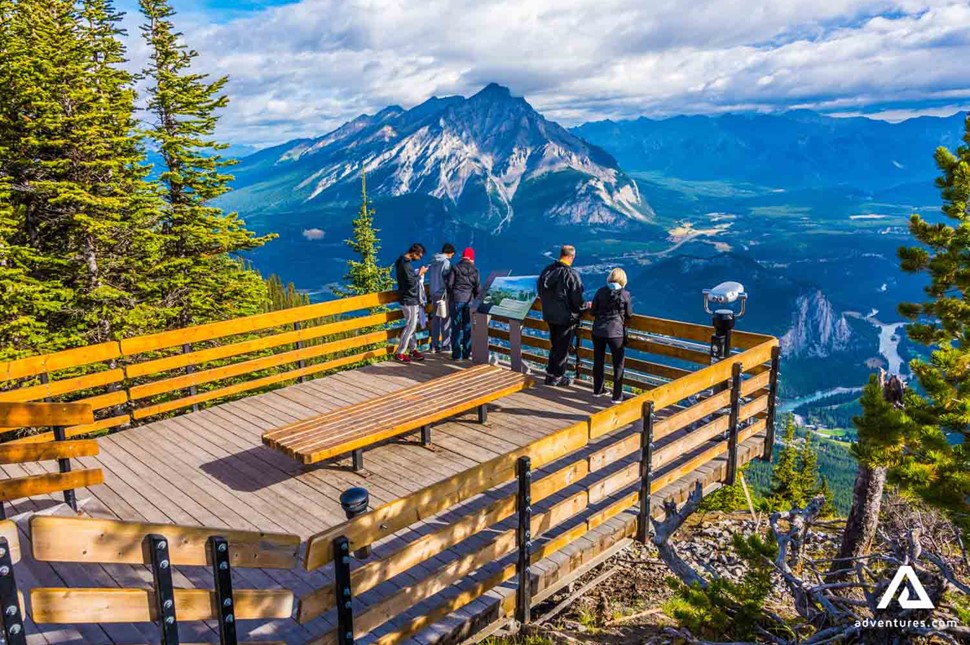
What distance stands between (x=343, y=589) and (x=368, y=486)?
9.99 feet

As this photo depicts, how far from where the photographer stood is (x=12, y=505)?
6797 mm

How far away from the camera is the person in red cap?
11320mm

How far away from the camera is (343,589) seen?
4.18 metres

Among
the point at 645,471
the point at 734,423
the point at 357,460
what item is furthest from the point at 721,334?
the point at 357,460

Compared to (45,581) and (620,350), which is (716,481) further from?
(45,581)

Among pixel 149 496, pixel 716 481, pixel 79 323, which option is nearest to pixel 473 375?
pixel 716 481

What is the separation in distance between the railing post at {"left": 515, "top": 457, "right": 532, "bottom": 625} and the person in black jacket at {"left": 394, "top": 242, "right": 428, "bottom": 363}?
6034 millimetres

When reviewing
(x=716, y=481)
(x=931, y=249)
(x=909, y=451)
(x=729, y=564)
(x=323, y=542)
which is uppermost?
(x=931, y=249)

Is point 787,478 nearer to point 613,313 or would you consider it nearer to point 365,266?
point 365,266

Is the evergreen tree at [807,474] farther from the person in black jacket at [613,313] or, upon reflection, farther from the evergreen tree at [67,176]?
the evergreen tree at [67,176]

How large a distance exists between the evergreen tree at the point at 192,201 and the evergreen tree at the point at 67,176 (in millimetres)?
2032

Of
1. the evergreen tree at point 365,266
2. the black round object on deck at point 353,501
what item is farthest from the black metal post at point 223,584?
the evergreen tree at point 365,266

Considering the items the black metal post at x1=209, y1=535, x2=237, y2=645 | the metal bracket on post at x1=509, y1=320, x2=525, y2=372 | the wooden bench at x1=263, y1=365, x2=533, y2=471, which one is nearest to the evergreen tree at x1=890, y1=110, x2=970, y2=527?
the wooden bench at x1=263, y1=365, x2=533, y2=471

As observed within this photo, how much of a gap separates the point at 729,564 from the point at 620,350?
4.66m
